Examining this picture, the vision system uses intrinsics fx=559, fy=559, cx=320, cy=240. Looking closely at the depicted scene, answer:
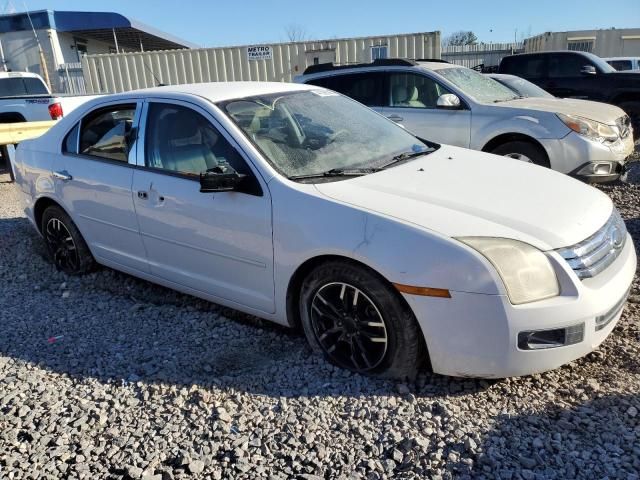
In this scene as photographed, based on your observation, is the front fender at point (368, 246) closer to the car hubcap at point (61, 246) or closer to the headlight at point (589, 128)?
the car hubcap at point (61, 246)

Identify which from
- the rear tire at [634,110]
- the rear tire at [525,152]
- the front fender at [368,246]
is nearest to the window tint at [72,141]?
the front fender at [368,246]

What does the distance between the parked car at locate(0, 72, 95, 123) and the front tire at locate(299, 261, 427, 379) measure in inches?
335

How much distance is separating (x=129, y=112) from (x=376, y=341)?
2.59 m

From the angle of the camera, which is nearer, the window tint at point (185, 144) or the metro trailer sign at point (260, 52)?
the window tint at point (185, 144)

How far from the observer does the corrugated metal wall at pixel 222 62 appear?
1669cm

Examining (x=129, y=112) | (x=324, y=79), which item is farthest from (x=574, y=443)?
(x=324, y=79)

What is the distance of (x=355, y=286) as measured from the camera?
9.71 feet

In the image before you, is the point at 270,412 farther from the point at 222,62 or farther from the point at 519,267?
the point at 222,62

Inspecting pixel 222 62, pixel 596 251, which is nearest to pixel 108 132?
pixel 596 251

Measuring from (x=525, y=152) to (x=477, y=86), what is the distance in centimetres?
136

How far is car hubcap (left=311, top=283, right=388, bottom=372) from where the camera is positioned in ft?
9.80

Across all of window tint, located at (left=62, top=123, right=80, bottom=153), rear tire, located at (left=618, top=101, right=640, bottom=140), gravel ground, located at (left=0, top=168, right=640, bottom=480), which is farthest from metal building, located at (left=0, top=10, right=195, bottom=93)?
gravel ground, located at (left=0, top=168, right=640, bottom=480)

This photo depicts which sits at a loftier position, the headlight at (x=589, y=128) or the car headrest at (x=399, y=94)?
the car headrest at (x=399, y=94)

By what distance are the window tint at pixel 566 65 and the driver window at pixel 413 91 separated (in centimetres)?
639
